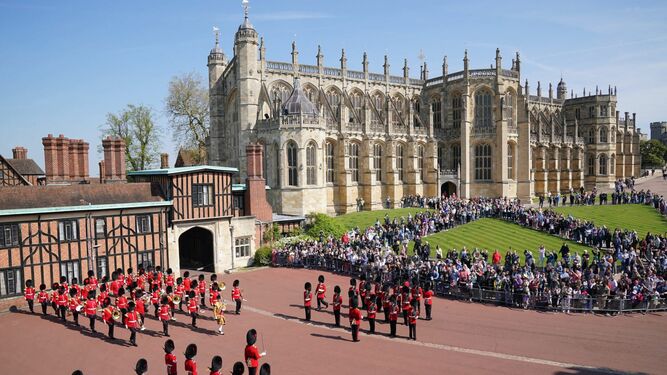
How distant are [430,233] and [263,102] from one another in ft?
61.6

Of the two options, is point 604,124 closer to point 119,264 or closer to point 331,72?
point 331,72

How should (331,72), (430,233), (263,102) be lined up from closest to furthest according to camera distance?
1. (430,233)
2. (263,102)
3. (331,72)

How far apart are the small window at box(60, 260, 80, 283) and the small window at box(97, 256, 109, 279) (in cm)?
94

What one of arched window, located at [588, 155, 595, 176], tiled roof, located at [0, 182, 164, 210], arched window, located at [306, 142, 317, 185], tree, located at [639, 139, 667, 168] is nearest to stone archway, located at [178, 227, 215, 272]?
tiled roof, located at [0, 182, 164, 210]

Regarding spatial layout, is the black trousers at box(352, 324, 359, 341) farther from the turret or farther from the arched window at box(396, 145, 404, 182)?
the turret

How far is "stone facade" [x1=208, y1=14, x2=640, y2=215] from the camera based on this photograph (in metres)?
40.0

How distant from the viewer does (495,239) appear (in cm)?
3111

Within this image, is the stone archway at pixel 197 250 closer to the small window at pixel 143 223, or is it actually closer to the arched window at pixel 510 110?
the small window at pixel 143 223

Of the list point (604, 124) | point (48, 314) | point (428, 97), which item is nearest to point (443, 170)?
point (428, 97)

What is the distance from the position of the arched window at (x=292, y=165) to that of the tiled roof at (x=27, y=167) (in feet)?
63.9

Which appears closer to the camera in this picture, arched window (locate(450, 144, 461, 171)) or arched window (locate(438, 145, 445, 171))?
arched window (locate(450, 144, 461, 171))

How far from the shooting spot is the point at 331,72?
48125mm

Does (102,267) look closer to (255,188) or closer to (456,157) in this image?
(255,188)

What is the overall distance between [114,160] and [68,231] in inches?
214
